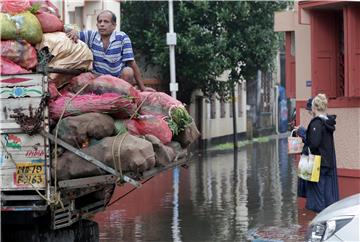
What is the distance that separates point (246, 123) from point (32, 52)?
108ft

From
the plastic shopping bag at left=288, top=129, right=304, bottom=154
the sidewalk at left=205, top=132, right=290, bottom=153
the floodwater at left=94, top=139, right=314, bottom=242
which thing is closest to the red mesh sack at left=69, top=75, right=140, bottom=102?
the floodwater at left=94, top=139, right=314, bottom=242

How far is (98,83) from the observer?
5930mm

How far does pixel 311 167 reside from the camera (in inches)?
359

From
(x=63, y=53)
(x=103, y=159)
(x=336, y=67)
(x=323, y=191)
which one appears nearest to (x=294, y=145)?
(x=323, y=191)

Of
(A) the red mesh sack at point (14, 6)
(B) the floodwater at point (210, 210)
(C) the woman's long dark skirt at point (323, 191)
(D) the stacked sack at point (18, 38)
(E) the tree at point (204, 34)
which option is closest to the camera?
(D) the stacked sack at point (18, 38)

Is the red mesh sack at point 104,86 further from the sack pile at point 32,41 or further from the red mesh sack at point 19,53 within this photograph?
the red mesh sack at point 19,53

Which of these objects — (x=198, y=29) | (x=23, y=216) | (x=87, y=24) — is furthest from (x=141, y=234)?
(x=198, y=29)

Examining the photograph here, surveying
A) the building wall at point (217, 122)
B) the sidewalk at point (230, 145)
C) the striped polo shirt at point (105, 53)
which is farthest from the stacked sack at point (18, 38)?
the sidewalk at point (230, 145)

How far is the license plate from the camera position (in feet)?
17.7

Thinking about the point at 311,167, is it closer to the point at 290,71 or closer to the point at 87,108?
the point at 87,108

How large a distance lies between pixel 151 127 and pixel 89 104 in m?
0.60

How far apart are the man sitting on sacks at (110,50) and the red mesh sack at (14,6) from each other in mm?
756

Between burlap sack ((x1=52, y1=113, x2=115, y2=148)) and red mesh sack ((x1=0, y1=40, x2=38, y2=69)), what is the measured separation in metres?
0.64

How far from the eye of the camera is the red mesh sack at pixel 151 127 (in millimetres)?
5887
